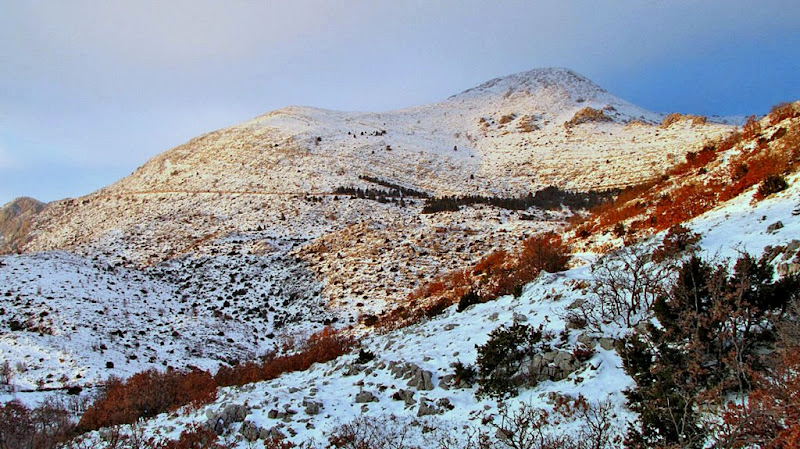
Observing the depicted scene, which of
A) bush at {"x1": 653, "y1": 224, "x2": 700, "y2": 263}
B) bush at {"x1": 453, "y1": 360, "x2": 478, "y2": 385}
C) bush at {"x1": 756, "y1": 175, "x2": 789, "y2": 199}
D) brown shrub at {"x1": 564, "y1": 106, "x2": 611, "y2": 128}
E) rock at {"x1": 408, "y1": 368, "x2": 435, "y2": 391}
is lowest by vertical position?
rock at {"x1": 408, "y1": 368, "x2": 435, "y2": 391}

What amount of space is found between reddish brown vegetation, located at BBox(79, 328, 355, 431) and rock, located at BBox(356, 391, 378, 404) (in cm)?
425

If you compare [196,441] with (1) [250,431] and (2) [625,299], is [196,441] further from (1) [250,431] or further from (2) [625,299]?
(2) [625,299]

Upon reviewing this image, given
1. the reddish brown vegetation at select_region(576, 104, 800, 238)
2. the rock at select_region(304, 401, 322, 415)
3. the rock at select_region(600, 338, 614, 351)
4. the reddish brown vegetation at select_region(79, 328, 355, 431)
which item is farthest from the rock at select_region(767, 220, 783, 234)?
the reddish brown vegetation at select_region(79, 328, 355, 431)

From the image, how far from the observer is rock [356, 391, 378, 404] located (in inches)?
353

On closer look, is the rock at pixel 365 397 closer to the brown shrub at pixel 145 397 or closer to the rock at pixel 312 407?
the rock at pixel 312 407

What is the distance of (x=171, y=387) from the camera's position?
12.4 metres

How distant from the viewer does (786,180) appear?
10.9m

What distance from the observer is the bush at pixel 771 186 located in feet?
35.0

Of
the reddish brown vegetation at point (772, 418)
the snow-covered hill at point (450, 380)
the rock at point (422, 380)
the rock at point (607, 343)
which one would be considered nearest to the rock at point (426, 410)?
the snow-covered hill at point (450, 380)

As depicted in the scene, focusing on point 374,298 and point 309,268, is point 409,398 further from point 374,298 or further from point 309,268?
point 309,268

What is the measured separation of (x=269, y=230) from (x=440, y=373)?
1072 inches

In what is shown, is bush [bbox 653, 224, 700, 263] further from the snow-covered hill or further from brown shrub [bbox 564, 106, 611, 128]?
brown shrub [bbox 564, 106, 611, 128]

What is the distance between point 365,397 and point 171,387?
669 centimetres

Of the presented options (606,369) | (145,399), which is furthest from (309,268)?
(606,369)
